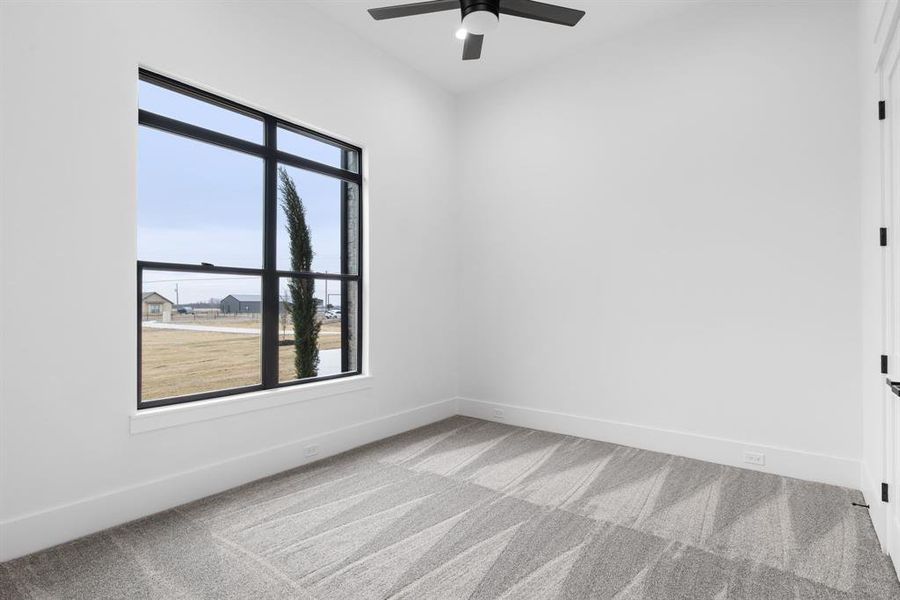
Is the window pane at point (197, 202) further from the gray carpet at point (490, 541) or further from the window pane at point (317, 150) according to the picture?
the gray carpet at point (490, 541)

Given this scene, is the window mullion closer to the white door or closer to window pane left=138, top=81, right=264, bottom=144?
window pane left=138, top=81, right=264, bottom=144

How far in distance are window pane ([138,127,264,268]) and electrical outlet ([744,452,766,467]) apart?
370 centimetres

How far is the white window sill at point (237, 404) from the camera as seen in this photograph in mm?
2598

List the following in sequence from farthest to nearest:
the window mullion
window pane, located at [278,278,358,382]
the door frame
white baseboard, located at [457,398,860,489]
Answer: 1. window pane, located at [278,278,358,382]
2. the window mullion
3. white baseboard, located at [457,398,860,489]
4. the door frame

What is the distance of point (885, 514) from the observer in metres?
2.21

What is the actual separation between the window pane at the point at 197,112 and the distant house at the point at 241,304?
1086 millimetres

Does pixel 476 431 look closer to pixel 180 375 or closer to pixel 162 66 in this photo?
pixel 180 375

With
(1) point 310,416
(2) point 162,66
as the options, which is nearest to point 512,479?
(1) point 310,416

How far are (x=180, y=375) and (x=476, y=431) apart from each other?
246cm

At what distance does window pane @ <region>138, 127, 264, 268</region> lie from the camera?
274cm

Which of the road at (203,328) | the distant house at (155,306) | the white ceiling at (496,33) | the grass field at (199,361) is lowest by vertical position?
the grass field at (199,361)

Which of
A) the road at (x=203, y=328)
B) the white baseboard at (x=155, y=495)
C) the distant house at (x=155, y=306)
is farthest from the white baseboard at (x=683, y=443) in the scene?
the distant house at (x=155, y=306)

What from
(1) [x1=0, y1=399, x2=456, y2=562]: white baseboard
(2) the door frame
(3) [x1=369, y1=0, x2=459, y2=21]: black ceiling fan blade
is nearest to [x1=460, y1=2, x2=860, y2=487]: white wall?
(2) the door frame

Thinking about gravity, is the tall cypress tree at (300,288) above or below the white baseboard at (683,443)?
above
